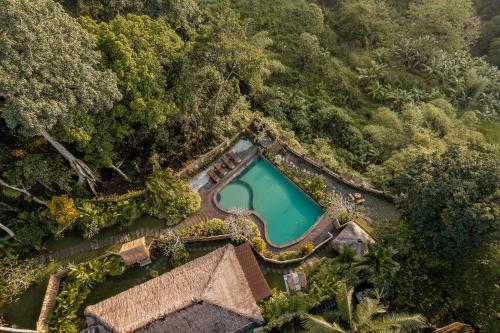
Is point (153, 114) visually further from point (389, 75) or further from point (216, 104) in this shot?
point (389, 75)

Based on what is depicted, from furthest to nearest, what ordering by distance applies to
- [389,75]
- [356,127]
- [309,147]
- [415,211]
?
[389,75], [356,127], [309,147], [415,211]

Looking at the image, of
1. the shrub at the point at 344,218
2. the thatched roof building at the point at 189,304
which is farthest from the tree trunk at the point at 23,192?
the shrub at the point at 344,218

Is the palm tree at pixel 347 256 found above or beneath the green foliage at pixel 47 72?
beneath

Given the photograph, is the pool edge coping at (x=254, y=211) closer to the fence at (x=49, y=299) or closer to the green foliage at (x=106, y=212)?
the green foliage at (x=106, y=212)

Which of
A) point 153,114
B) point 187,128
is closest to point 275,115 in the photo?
point 187,128

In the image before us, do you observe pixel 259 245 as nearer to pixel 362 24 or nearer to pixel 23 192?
pixel 23 192

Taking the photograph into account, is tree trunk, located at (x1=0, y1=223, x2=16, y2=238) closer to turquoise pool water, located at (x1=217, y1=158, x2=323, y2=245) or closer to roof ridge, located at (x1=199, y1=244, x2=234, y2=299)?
roof ridge, located at (x1=199, y1=244, x2=234, y2=299)
